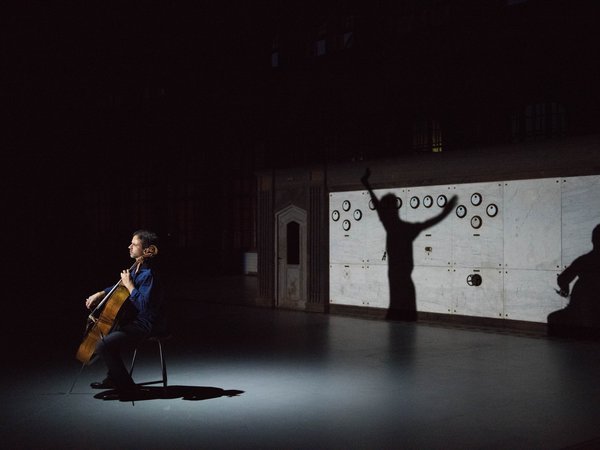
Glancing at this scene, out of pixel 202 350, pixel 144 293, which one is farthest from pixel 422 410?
pixel 202 350

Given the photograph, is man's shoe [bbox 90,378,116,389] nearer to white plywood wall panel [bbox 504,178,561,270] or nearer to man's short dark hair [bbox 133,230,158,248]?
man's short dark hair [bbox 133,230,158,248]

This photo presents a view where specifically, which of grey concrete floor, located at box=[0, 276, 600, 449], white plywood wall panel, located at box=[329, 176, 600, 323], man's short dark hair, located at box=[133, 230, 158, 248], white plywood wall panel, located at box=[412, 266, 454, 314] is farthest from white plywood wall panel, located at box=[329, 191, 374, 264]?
man's short dark hair, located at box=[133, 230, 158, 248]

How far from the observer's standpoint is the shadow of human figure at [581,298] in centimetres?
1034

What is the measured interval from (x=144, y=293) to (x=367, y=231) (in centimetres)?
743

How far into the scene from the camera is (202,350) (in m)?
9.70

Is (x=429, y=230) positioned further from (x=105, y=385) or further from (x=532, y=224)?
(x=105, y=385)

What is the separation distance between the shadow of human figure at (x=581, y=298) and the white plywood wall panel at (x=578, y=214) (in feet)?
0.34

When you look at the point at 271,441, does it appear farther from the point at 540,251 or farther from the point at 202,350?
the point at 540,251

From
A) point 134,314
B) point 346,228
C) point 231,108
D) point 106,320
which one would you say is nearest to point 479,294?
point 346,228

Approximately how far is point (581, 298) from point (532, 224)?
4.41ft

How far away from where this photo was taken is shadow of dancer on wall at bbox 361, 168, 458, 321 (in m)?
12.8

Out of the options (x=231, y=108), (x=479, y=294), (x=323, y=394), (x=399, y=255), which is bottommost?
(x=323, y=394)

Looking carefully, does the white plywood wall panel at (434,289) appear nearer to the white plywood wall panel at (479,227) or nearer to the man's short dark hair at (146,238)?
the white plywood wall panel at (479,227)

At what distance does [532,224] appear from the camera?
436 inches
